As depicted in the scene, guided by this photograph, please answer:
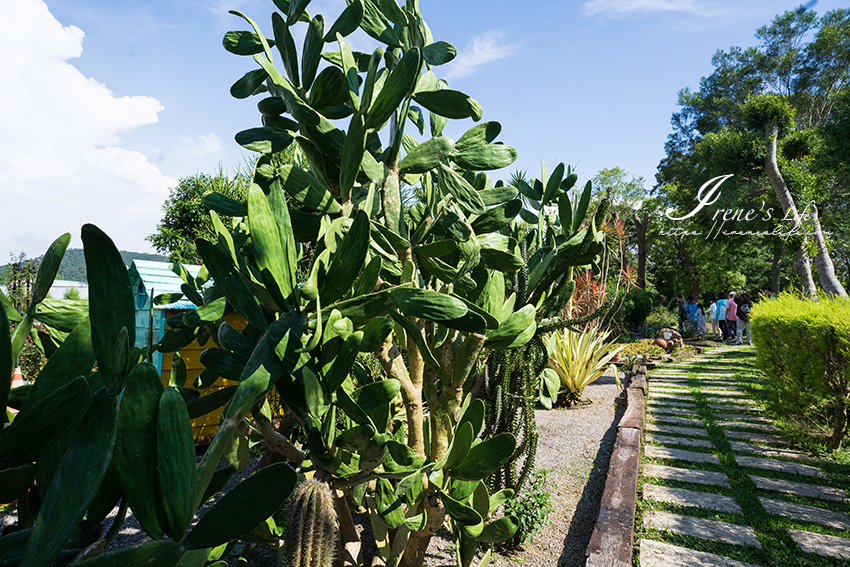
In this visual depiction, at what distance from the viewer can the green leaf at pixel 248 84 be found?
1233 millimetres

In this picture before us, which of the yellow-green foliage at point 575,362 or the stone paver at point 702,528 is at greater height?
the yellow-green foliage at point 575,362

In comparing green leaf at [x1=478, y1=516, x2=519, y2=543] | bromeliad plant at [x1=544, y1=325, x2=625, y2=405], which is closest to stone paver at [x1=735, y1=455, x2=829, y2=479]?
bromeliad plant at [x1=544, y1=325, x2=625, y2=405]

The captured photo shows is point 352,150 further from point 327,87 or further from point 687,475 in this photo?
point 687,475

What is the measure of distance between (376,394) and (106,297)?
56 centimetres

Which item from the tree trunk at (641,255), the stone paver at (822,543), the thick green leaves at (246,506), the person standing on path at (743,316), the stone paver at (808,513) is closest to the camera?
the thick green leaves at (246,506)

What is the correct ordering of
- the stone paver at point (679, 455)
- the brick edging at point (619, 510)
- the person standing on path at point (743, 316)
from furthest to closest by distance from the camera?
the person standing on path at point (743, 316), the stone paver at point (679, 455), the brick edging at point (619, 510)

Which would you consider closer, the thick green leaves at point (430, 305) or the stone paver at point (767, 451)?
the thick green leaves at point (430, 305)

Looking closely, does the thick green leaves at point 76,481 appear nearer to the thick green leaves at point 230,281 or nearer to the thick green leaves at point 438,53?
the thick green leaves at point 230,281

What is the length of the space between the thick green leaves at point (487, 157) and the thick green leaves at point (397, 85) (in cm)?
35

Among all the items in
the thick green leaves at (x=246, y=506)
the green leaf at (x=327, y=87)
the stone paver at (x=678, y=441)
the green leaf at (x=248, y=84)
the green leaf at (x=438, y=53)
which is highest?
the green leaf at (x=438, y=53)

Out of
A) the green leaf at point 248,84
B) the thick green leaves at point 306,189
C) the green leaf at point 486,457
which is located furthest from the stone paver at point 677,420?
the green leaf at point 248,84

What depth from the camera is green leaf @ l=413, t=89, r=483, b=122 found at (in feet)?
3.88

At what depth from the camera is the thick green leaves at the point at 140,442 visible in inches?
20.1

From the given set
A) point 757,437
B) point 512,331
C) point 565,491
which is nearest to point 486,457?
point 512,331
